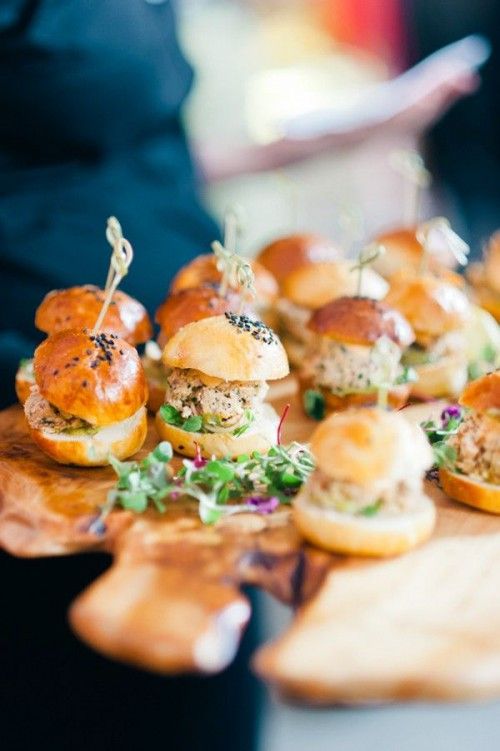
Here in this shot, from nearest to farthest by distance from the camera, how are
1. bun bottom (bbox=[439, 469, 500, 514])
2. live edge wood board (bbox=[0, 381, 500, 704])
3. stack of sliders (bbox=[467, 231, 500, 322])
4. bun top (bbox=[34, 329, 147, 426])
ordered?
live edge wood board (bbox=[0, 381, 500, 704]) < bun bottom (bbox=[439, 469, 500, 514]) < bun top (bbox=[34, 329, 147, 426]) < stack of sliders (bbox=[467, 231, 500, 322])

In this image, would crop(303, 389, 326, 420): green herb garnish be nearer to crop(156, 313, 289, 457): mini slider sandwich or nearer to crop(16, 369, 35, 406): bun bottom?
crop(156, 313, 289, 457): mini slider sandwich

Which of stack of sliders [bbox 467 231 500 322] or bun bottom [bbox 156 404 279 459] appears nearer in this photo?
bun bottom [bbox 156 404 279 459]

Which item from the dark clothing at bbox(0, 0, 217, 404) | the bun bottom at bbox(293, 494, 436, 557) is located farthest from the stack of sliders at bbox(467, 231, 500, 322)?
the bun bottom at bbox(293, 494, 436, 557)

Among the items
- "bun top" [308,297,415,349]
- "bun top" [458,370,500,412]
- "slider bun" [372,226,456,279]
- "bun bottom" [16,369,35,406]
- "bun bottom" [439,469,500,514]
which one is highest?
"bun top" [458,370,500,412]

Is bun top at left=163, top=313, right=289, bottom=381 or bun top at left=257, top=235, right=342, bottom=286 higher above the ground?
bun top at left=163, top=313, right=289, bottom=381

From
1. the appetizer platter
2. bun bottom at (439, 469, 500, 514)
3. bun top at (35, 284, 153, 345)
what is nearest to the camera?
the appetizer platter

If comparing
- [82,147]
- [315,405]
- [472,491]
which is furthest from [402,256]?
[472,491]

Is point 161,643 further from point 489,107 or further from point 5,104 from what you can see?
point 489,107

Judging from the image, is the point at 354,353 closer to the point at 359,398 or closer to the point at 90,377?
the point at 359,398
